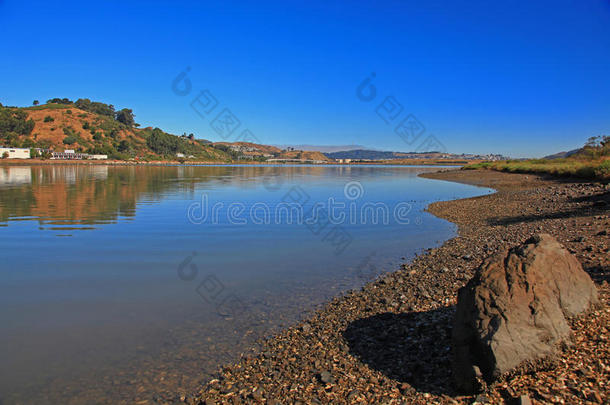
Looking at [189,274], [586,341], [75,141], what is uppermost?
[75,141]

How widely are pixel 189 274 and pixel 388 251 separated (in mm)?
7330

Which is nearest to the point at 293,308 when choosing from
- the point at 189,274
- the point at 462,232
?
the point at 189,274

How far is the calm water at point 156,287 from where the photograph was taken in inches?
241

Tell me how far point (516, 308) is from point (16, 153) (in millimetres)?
182228

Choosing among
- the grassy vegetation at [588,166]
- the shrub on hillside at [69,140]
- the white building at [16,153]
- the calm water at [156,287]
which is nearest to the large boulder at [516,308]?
the calm water at [156,287]

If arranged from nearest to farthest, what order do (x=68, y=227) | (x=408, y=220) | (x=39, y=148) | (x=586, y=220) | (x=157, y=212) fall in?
(x=586, y=220)
(x=68, y=227)
(x=408, y=220)
(x=157, y=212)
(x=39, y=148)

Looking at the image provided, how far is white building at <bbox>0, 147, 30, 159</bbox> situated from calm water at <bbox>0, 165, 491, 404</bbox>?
153346 millimetres

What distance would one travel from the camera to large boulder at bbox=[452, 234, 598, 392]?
4613 millimetres

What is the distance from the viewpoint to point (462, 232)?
17312 millimetres

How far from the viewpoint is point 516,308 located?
483 centimetres

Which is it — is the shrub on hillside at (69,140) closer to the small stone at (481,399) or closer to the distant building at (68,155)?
the distant building at (68,155)

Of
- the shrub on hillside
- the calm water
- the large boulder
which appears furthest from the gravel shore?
the shrub on hillside

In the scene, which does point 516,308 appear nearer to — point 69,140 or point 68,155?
point 68,155

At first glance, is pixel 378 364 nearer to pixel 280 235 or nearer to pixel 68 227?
pixel 280 235
